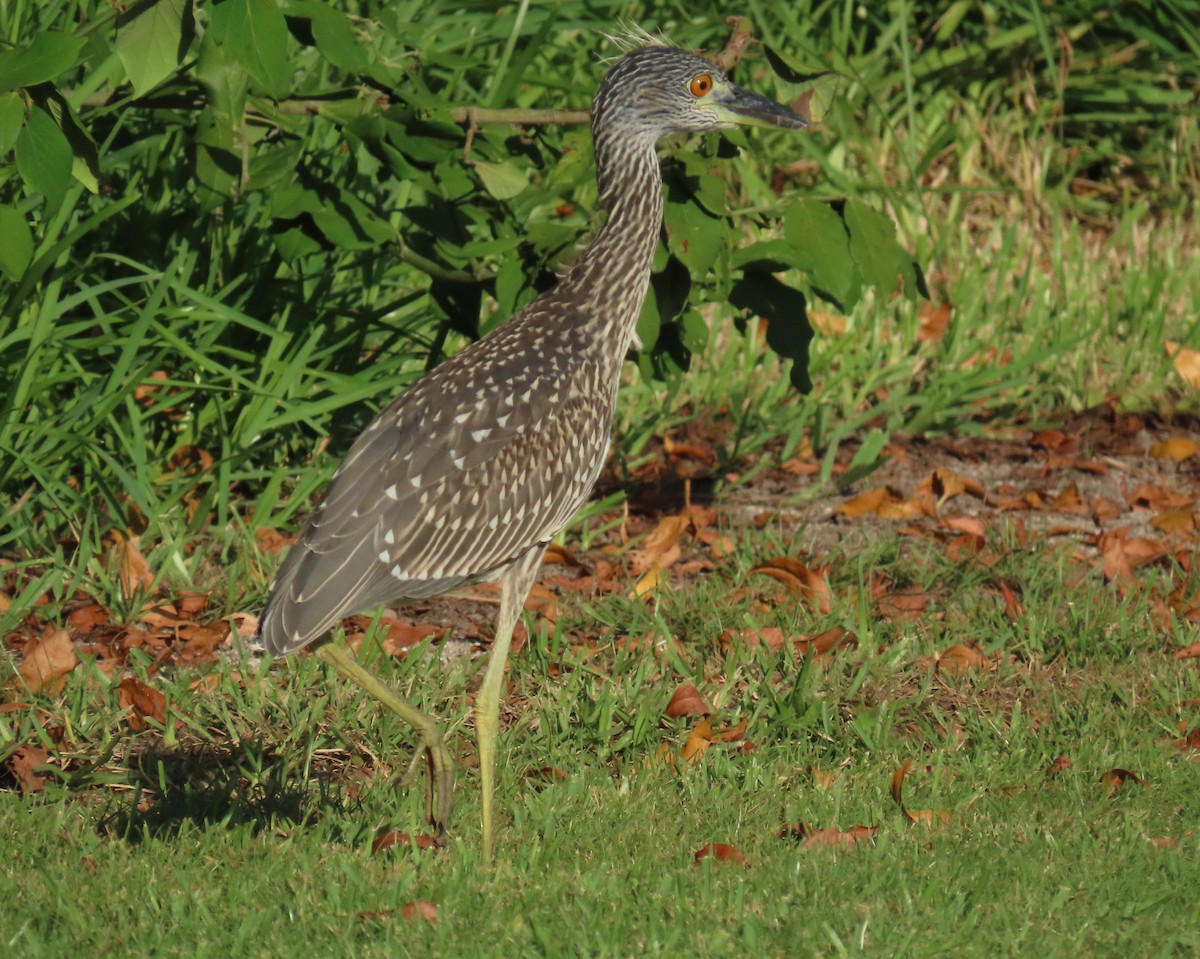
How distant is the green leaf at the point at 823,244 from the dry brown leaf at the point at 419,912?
2.73m

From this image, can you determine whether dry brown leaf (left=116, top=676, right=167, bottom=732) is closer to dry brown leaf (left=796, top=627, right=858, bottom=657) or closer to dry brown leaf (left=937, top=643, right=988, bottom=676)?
dry brown leaf (left=796, top=627, right=858, bottom=657)

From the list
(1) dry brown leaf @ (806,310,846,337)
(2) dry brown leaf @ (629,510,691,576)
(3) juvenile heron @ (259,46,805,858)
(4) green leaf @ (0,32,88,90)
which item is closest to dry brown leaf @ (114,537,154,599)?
(3) juvenile heron @ (259,46,805,858)

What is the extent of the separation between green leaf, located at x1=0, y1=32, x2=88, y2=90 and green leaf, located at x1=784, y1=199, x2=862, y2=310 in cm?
258

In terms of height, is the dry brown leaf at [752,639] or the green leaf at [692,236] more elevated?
the green leaf at [692,236]

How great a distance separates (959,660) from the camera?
598 cm

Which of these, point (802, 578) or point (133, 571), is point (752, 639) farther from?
point (133, 571)

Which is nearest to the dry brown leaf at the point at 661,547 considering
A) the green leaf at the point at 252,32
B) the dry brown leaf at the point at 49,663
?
the dry brown leaf at the point at 49,663

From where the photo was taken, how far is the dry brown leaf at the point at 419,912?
4238 millimetres

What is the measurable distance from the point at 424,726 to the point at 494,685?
0.88 feet

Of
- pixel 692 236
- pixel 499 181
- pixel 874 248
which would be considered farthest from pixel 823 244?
pixel 499 181

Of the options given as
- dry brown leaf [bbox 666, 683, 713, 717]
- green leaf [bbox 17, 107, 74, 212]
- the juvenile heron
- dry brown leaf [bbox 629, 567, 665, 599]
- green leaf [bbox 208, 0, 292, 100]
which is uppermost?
green leaf [bbox 208, 0, 292, 100]

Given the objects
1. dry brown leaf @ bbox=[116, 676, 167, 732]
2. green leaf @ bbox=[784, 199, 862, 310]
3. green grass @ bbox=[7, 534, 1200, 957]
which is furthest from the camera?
green leaf @ bbox=[784, 199, 862, 310]

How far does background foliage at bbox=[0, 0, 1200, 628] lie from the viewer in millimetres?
5668

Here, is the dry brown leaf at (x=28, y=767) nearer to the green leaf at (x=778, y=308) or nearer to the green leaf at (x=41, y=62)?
the green leaf at (x=41, y=62)
